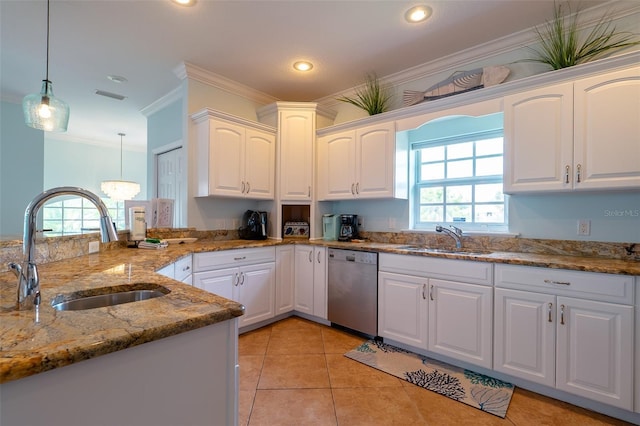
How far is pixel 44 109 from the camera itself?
2.21m

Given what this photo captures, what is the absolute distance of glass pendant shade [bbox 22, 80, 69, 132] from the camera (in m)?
2.20

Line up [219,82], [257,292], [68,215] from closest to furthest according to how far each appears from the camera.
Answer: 1. [257,292]
2. [219,82]
3. [68,215]

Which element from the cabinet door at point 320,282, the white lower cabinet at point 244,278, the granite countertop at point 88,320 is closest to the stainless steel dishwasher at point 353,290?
the cabinet door at point 320,282

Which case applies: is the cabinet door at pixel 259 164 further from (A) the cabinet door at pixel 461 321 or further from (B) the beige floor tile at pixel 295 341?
(A) the cabinet door at pixel 461 321

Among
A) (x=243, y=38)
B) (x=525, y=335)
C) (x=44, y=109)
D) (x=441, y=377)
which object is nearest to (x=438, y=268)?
(x=525, y=335)

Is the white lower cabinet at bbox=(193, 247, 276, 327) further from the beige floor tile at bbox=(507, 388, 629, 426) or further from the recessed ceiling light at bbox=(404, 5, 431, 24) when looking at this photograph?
the recessed ceiling light at bbox=(404, 5, 431, 24)

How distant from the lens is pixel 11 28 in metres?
2.51

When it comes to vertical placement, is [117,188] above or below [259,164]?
below

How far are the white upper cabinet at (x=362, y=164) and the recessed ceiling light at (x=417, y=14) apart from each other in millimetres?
890

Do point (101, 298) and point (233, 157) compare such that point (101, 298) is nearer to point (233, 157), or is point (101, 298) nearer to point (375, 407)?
point (375, 407)

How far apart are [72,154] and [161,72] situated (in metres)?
4.04

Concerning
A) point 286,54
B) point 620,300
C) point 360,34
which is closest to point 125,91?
point 286,54

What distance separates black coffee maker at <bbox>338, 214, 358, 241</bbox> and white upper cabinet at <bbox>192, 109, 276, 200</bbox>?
89 centimetres

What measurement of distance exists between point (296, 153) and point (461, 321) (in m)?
2.40
